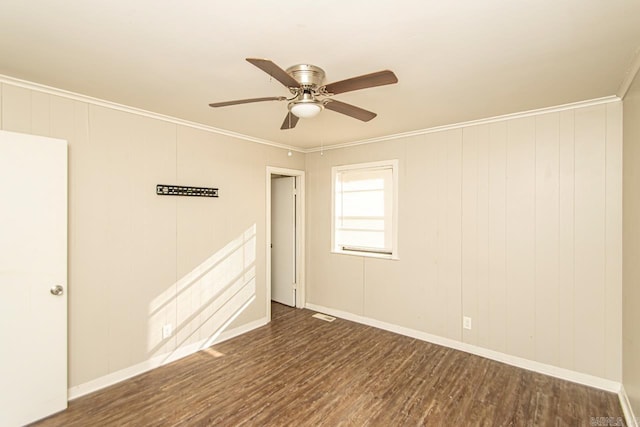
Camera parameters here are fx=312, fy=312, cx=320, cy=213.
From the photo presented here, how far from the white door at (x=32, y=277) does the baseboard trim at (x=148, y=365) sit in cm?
20

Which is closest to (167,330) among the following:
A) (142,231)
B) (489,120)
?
(142,231)

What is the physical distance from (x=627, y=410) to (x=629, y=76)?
2.46m

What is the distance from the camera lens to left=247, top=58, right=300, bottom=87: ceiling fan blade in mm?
1424

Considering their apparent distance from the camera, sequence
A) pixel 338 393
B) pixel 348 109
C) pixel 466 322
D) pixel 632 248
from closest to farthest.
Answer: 1. pixel 348 109
2. pixel 632 248
3. pixel 338 393
4. pixel 466 322

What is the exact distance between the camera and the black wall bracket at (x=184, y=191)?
3.14 meters

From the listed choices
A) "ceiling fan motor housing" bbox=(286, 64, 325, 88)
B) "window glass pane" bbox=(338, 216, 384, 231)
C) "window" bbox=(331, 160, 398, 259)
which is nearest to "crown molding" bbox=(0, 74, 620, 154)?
"window" bbox=(331, 160, 398, 259)

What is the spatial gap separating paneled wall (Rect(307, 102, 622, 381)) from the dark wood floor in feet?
1.19

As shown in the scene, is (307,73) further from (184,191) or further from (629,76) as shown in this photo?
(629,76)

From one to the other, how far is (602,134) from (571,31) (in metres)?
1.54

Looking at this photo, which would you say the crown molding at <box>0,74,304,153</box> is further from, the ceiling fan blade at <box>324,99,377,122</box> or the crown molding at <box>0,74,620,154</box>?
the ceiling fan blade at <box>324,99,377,122</box>

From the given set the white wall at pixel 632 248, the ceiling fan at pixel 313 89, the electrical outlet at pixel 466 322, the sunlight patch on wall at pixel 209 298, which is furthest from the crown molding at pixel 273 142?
the electrical outlet at pixel 466 322

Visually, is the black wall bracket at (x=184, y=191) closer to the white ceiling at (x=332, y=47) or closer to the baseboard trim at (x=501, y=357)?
the white ceiling at (x=332, y=47)

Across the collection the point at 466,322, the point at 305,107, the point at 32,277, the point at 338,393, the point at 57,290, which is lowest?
the point at 338,393

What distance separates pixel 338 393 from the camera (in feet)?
8.71
